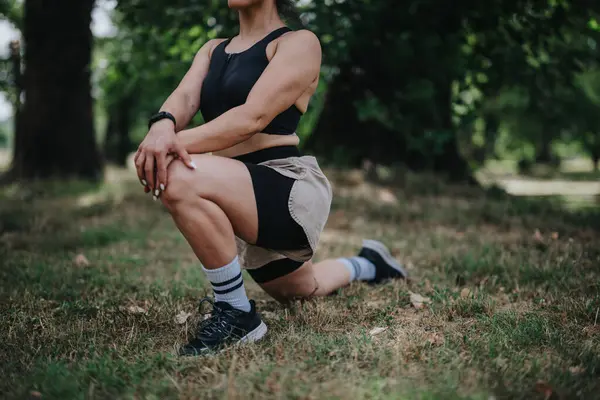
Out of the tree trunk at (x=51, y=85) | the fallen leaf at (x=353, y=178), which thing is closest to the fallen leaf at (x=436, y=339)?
the fallen leaf at (x=353, y=178)

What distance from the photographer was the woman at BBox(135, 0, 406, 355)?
2.36 meters

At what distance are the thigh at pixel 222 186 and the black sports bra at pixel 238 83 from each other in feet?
1.16

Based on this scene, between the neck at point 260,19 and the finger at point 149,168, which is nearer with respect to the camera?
the finger at point 149,168

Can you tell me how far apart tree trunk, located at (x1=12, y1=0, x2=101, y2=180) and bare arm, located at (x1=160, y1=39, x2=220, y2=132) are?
6.43m

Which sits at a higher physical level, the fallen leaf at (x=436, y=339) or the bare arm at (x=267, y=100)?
the bare arm at (x=267, y=100)

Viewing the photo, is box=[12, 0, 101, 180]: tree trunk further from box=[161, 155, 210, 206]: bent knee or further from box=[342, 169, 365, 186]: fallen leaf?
box=[161, 155, 210, 206]: bent knee

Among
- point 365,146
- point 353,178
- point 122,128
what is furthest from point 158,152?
point 122,128

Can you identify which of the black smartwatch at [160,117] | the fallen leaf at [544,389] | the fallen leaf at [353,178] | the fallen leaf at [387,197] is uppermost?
the black smartwatch at [160,117]

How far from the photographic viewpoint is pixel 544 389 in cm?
194

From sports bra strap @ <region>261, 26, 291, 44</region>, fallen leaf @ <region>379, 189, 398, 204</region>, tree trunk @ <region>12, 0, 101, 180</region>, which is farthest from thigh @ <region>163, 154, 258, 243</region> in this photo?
tree trunk @ <region>12, 0, 101, 180</region>

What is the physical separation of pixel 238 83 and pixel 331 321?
1231 millimetres

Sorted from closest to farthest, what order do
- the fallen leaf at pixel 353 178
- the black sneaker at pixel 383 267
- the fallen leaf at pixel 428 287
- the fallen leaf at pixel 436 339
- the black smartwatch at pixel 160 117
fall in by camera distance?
the fallen leaf at pixel 436 339 → the black smartwatch at pixel 160 117 → the fallen leaf at pixel 428 287 → the black sneaker at pixel 383 267 → the fallen leaf at pixel 353 178

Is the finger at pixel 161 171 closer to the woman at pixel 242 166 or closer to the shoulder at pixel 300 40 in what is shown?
the woman at pixel 242 166

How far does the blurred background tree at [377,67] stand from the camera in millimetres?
5910
